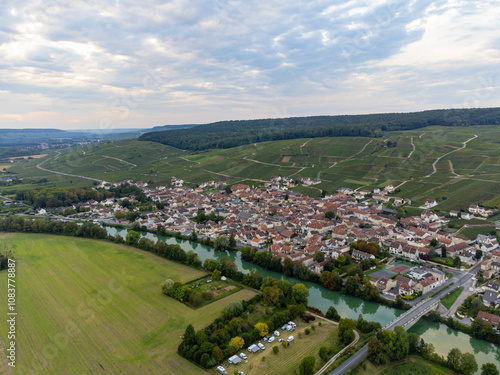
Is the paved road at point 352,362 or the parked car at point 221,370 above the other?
the paved road at point 352,362

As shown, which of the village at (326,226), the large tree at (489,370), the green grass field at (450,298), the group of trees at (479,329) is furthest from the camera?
the village at (326,226)

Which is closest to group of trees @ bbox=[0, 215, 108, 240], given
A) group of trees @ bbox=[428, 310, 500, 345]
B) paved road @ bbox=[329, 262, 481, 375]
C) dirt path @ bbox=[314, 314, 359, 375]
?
dirt path @ bbox=[314, 314, 359, 375]

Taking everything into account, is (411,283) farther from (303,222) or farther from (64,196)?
(64,196)

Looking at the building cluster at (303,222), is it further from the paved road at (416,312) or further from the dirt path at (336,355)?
the dirt path at (336,355)

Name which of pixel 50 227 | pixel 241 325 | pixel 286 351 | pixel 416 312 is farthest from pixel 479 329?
pixel 50 227

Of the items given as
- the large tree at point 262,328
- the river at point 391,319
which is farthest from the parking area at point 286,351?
the river at point 391,319

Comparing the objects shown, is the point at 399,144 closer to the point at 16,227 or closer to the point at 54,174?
the point at 16,227

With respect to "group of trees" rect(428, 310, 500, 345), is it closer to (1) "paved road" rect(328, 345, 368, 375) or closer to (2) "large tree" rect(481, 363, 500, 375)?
(2) "large tree" rect(481, 363, 500, 375)
